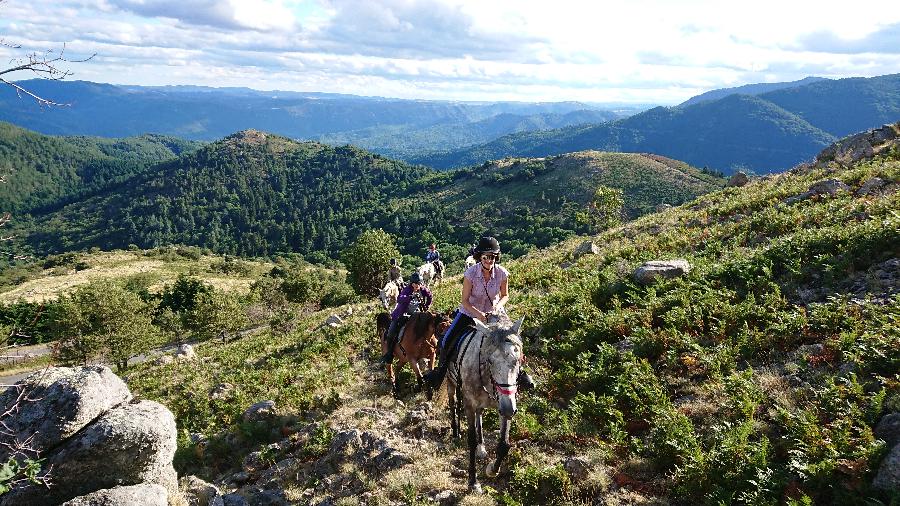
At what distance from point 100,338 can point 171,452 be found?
4846 cm

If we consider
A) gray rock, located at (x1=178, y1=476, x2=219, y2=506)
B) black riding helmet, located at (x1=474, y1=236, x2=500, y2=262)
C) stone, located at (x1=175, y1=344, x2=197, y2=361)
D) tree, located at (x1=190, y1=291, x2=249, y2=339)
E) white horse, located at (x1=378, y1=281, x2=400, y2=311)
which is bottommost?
tree, located at (x1=190, y1=291, x2=249, y2=339)

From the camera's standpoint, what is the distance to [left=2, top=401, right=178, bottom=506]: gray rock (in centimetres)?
728

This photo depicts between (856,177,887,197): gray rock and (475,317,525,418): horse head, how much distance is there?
18.2 m

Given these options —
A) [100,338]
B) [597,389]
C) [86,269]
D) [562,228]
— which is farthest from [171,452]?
[86,269]

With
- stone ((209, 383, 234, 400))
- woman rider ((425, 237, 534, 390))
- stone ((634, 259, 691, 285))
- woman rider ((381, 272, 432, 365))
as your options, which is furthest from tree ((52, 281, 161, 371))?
stone ((634, 259, 691, 285))

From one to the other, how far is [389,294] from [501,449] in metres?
7.46

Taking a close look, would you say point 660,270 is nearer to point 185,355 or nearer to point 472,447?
point 472,447

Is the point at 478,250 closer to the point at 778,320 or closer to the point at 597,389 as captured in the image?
the point at 597,389

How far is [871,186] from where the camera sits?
17906 millimetres

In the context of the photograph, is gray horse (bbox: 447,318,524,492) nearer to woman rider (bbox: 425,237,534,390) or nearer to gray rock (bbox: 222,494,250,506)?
woman rider (bbox: 425,237,534,390)

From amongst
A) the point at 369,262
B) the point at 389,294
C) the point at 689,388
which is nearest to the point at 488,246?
the point at 689,388

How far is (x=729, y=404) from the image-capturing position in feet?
26.6

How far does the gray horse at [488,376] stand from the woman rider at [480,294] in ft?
0.90

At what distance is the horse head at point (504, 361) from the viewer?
7.11 metres
